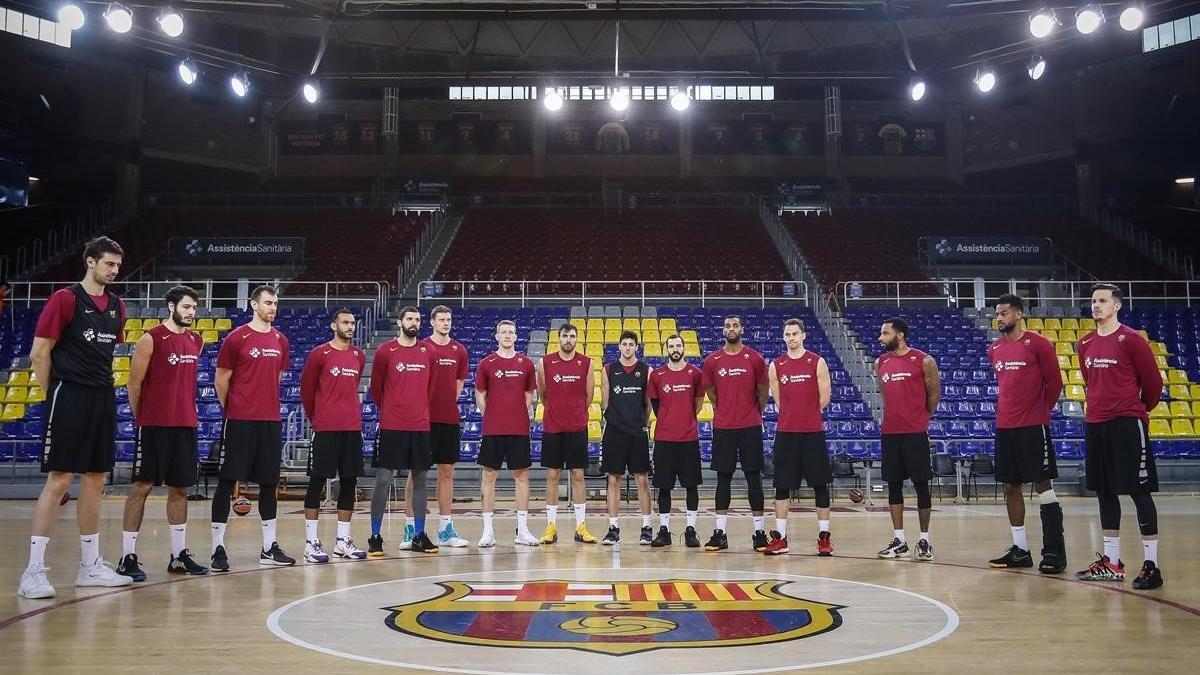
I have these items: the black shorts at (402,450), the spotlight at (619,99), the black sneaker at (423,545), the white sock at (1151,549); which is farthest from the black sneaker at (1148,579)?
the spotlight at (619,99)

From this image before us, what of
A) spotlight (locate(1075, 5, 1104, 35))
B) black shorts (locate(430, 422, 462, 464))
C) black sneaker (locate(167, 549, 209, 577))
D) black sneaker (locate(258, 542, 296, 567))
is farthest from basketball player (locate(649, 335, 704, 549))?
spotlight (locate(1075, 5, 1104, 35))

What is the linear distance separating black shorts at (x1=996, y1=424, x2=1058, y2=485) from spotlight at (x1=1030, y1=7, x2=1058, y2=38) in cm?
1305

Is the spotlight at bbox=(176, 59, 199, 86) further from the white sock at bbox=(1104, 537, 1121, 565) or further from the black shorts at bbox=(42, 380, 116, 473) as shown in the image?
the white sock at bbox=(1104, 537, 1121, 565)

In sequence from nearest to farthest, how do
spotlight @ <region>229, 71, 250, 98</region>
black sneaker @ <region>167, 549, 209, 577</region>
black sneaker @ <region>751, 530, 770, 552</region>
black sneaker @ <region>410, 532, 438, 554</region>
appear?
black sneaker @ <region>167, 549, 209, 577</region> → black sneaker @ <region>410, 532, 438, 554</region> → black sneaker @ <region>751, 530, 770, 552</region> → spotlight @ <region>229, 71, 250, 98</region>

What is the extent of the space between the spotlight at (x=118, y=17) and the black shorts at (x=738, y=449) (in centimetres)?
1414

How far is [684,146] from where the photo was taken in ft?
106

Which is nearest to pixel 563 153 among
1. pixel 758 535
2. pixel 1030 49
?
pixel 1030 49

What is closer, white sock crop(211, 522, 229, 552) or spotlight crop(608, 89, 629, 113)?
white sock crop(211, 522, 229, 552)

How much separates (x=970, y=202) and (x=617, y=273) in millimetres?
14426

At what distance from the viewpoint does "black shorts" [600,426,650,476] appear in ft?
27.7

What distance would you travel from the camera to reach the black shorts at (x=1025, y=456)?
682cm

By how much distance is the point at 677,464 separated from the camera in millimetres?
8422

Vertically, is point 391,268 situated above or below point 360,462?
above

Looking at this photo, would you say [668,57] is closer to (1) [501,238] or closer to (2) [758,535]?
(1) [501,238]
